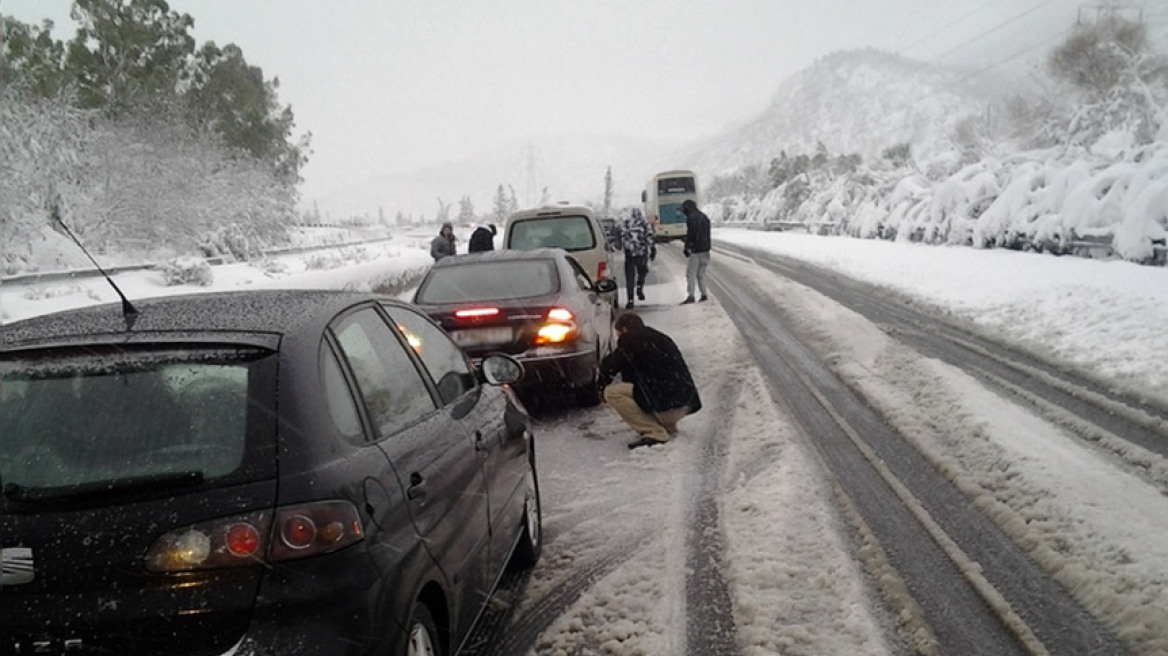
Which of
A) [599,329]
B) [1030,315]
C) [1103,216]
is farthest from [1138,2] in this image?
[599,329]

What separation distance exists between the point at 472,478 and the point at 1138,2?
195 feet

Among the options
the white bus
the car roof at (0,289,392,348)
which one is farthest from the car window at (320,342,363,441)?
the white bus

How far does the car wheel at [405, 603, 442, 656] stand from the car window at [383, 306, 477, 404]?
3.26 feet

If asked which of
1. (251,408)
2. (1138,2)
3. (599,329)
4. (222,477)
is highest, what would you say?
(1138,2)

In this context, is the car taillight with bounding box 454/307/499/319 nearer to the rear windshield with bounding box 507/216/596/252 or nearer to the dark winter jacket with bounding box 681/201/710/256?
the rear windshield with bounding box 507/216/596/252

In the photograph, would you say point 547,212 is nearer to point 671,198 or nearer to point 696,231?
point 696,231

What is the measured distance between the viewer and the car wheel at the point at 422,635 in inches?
90.0

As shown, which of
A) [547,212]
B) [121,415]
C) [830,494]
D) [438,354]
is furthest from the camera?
[547,212]

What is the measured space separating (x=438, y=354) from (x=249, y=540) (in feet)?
5.72

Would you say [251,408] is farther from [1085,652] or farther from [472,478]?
[1085,652]

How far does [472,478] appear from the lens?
3088 mm

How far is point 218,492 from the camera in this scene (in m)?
1.98

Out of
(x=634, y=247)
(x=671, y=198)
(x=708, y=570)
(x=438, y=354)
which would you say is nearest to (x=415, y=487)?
(x=438, y=354)

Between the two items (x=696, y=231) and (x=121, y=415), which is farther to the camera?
(x=696, y=231)
